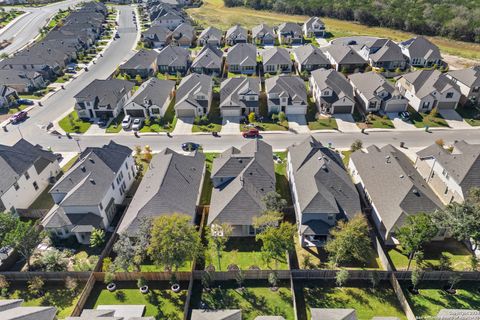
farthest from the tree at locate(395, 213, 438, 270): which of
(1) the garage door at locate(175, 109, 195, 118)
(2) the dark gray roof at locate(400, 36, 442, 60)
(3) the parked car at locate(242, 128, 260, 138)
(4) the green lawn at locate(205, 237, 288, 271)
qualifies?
Result: (2) the dark gray roof at locate(400, 36, 442, 60)

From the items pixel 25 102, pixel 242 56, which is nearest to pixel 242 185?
pixel 242 56

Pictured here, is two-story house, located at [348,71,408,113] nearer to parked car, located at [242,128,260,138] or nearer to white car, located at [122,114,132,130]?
parked car, located at [242,128,260,138]

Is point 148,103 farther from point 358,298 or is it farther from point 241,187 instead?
point 358,298

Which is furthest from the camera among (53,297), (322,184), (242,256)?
(322,184)

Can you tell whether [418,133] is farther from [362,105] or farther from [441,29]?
[441,29]

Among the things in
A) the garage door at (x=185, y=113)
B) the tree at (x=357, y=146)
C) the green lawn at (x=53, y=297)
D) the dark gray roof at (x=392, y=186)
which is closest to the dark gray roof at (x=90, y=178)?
the green lawn at (x=53, y=297)

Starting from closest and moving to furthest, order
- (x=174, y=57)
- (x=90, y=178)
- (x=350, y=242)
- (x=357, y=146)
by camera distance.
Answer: (x=350, y=242), (x=90, y=178), (x=357, y=146), (x=174, y=57)

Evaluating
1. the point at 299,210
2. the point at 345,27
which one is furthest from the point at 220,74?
the point at 345,27
